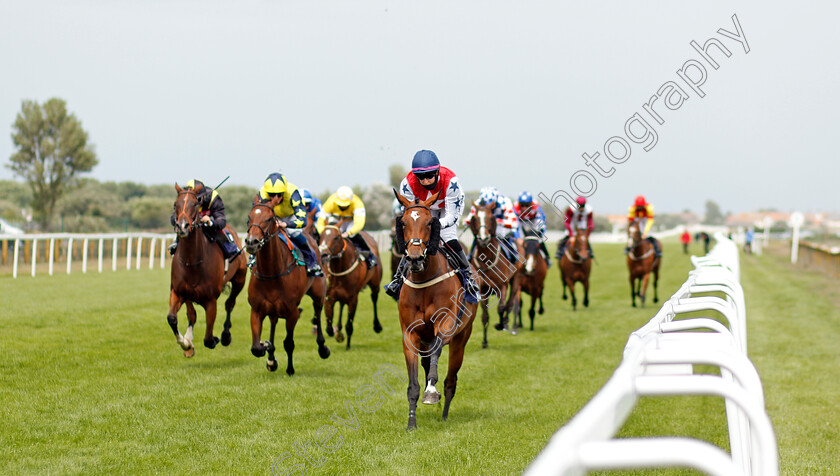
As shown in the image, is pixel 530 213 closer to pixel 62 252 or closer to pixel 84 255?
pixel 84 255

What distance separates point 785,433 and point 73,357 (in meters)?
7.17

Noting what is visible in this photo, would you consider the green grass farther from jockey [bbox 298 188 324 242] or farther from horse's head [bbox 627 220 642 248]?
horse's head [bbox 627 220 642 248]

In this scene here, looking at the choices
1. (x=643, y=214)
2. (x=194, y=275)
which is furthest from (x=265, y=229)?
(x=643, y=214)

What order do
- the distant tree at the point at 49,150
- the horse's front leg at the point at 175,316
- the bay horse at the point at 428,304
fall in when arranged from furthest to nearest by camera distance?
the distant tree at the point at 49,150 < the horse's front leg at the point at 175,316 < the bay horse at the point at 428,304

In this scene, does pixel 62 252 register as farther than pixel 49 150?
No

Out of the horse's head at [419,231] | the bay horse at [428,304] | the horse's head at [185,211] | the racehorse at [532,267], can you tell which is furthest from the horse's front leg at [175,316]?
the racehorse at [532,267]

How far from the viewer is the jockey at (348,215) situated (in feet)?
33.8

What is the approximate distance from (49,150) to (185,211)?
4300cm

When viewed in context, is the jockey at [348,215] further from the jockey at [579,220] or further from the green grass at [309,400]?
the jockey at [579,220]

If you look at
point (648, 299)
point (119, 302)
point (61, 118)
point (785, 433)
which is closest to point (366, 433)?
point (785, 433)

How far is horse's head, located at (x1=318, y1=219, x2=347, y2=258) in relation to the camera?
9712 millimetres

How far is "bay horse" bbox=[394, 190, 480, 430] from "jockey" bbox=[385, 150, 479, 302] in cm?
14

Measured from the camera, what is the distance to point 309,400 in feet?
22.3

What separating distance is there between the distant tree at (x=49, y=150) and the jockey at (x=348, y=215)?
39.6 metres
